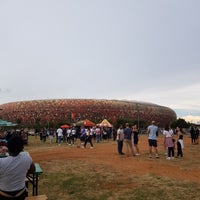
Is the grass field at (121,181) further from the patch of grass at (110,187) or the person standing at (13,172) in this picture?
the person standing at (13,172)

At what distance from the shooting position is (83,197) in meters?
7.07

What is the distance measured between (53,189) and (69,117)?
8568 cm

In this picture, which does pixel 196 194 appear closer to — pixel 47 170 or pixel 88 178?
pixel 88 178

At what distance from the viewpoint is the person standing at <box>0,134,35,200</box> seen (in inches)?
140

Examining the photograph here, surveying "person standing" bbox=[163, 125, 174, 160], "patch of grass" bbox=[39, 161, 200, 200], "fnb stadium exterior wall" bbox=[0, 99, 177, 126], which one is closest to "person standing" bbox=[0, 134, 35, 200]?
"patch of grass" bbox=[39, 161, 200, 200]

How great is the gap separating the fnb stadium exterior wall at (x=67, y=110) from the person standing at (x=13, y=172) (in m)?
87.7

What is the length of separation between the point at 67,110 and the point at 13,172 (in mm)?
90781

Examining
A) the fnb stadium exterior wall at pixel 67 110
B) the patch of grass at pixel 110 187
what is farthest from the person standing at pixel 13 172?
the fnb stadium exterior wall at pixel 67 110

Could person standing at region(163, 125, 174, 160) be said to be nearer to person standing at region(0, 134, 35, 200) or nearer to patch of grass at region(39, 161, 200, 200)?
patch of grass at region(39, 161, 200, 200)

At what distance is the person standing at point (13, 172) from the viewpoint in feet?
11.7

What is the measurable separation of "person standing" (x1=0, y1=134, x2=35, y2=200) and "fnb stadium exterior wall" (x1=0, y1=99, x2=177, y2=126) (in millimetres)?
87713

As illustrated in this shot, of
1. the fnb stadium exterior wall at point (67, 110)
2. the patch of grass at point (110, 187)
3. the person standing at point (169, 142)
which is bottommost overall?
the patch of grass at point (110, 187)

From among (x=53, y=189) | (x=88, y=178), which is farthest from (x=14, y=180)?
(x=88, y=178)

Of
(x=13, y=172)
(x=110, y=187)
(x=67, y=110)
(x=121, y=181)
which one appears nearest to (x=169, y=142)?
(x=121, y=181)
